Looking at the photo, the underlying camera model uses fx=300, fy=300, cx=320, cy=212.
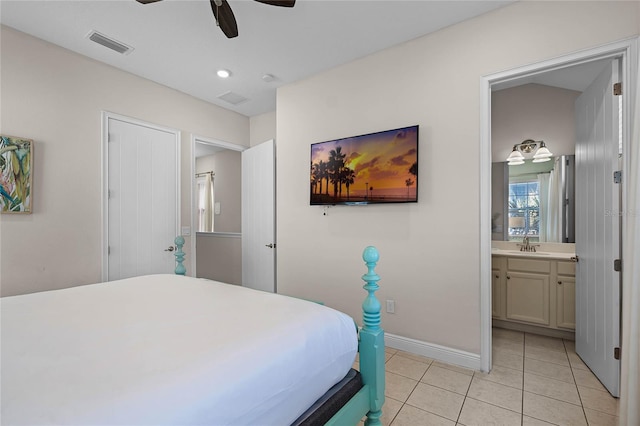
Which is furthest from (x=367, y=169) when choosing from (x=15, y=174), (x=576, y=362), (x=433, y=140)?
(x=15, y=174)

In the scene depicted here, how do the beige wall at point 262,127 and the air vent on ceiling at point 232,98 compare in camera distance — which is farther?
the beige wall at point 262,127

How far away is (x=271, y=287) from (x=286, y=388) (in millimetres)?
2747

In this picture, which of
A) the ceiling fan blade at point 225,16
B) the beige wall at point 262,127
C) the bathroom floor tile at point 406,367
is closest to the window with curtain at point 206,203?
the beige wall at point 262,127

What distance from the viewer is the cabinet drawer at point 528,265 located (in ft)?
9.82

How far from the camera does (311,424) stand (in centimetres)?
111

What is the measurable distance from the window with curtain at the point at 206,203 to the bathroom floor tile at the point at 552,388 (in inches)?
216

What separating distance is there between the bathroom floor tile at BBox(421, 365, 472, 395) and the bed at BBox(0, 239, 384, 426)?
0.91 meters

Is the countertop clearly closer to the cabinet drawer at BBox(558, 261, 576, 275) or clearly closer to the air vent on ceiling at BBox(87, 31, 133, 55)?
the cabinet drawer at BBox(558, 261, 576, 275)

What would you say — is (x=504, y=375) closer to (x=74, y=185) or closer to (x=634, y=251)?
(x=634, y=251)

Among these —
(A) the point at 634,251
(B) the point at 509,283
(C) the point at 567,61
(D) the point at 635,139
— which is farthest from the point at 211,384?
(B) the point at 509,283

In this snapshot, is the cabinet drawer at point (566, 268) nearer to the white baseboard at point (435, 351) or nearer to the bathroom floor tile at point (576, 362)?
the bathroom floor tile at point (576, 362)

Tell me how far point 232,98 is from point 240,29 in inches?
57.1

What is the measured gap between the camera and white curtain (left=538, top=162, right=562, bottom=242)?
3.27 meters

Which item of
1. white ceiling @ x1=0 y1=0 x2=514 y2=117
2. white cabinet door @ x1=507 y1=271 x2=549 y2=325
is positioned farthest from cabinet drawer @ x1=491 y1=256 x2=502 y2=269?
white ceiling @ x1=0 y1=0 x2=514 y2=117
